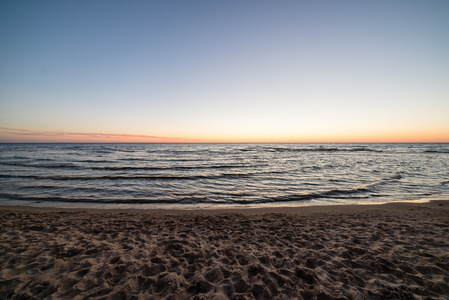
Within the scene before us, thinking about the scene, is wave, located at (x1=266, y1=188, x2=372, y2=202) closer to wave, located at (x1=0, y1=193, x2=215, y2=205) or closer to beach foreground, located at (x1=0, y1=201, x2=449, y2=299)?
beach foreground, located at (x1=0, y1=201, x2=449, y2=299)

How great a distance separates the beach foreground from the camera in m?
3.58

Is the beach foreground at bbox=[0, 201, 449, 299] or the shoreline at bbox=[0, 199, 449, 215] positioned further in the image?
the shoreline at bbox=[0, 199, 449, 215]

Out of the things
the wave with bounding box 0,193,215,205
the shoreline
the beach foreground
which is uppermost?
the beach foreground

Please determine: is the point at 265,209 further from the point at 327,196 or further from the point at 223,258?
the point at 223,258

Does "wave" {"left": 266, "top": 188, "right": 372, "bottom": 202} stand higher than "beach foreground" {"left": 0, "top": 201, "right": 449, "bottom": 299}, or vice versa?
"beach foreground" {"left": 0, "top": 201, "right": 449, "bottom": 299}

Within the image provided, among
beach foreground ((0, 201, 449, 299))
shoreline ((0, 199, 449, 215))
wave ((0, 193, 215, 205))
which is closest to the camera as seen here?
beach foreground ((0, 201, 449, 299))

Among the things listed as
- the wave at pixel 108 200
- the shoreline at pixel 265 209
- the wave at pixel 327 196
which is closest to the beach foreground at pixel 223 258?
the shoreline at pixel 265 209

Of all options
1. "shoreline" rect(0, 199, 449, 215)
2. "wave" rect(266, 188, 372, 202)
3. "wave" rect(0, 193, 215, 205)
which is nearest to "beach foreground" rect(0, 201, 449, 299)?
"shoreline" rect(0, 199, 449, 215)

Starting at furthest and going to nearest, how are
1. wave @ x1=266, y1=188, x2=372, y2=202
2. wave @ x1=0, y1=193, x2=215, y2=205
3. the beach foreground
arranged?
wave @ x1=266, y1=188, x2=372, y2=202 → wave @ x1=0, y1=193, x2=215, y2=205 → the beach foreground

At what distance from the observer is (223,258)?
474 centimetres

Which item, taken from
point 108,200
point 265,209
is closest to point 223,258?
point 265,209

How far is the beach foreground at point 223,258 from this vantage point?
358 centimetres

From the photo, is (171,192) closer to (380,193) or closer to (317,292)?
(317,292)

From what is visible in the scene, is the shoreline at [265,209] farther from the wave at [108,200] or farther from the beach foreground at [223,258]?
the beach foreground at [223,258]
